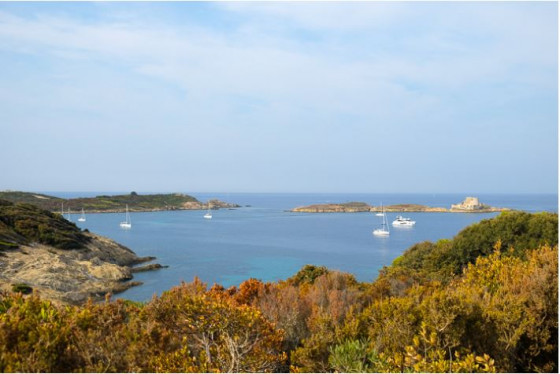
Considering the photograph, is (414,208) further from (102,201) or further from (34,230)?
(34,230)

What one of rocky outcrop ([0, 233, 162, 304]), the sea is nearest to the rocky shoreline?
the sea

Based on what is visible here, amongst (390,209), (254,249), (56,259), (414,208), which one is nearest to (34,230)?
(56,259)

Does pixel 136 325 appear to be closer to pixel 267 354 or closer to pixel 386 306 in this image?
pixel 267 354

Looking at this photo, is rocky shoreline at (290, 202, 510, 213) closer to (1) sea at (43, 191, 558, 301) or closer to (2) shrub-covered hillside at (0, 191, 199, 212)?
(1) sea at (43, 191, 558, 301)

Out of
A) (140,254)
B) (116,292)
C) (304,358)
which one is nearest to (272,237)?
(140,254)

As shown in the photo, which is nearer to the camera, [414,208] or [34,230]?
[34,230]

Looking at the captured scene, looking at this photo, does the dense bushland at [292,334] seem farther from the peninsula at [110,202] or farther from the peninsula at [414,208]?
the peninsula at [414,208]
